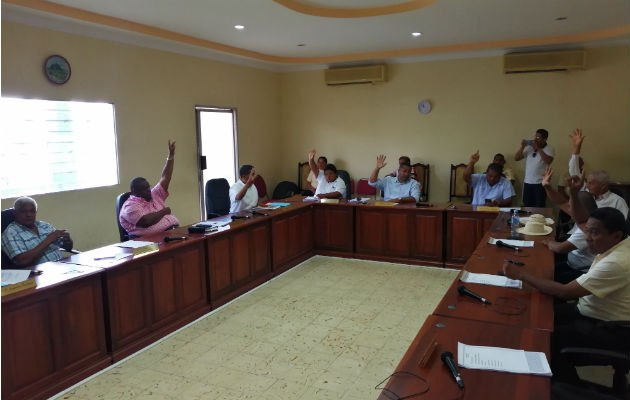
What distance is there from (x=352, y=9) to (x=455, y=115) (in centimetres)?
293

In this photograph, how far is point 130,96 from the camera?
546 centimetres

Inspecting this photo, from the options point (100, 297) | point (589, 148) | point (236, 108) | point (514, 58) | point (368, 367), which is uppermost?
point (514, 58)

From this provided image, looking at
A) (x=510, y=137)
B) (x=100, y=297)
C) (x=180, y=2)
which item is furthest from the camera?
(x=510, y=137)

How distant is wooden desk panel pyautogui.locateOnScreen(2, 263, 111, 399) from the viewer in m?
2.49

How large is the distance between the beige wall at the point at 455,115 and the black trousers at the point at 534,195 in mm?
427

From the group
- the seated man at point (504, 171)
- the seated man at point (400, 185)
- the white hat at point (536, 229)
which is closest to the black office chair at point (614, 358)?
the white hat at point (536, 229)

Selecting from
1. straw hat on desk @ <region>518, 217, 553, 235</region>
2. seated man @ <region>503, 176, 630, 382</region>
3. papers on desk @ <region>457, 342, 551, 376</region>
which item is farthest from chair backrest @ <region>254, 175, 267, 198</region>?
papers on desk @ <region>457, 342, 551, 376</region>

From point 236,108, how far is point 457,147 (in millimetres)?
3494

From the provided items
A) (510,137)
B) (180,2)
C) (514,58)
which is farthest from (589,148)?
(180,2)

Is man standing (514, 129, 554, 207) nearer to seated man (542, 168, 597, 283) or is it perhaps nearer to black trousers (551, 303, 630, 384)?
seated man (542, 168, 597, 283)

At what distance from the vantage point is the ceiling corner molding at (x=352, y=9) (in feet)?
15.0

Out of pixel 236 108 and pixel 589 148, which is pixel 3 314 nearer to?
pixel 236 108

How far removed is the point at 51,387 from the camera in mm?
2674

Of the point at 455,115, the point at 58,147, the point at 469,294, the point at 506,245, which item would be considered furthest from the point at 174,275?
the point at 455,115
